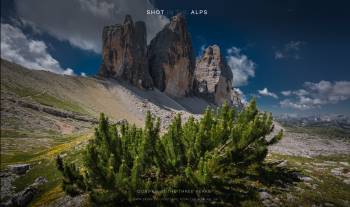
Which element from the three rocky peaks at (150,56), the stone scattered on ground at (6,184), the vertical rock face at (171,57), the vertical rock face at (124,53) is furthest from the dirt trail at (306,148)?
the vertical rock face at (171,57)

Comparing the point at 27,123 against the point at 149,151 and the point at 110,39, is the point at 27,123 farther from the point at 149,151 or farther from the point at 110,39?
the point at 110,39

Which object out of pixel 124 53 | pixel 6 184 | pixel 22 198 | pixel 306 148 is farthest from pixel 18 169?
pixel 124 53

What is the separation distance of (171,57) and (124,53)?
3647cm

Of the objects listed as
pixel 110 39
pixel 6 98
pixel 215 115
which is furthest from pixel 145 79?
pixel 215 115

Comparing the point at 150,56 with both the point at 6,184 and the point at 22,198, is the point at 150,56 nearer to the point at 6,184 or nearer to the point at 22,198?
the point at 6,184

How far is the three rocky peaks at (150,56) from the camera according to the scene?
513ft

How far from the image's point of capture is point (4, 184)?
1252 inches

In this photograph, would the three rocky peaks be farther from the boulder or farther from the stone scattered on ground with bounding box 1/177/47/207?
the stone scattered on ground with bounding box 1/177/47/207

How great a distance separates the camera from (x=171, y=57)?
586 feet

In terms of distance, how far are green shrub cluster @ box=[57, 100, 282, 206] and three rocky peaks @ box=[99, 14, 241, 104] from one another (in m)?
140

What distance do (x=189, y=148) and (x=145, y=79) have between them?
147809 millimetres

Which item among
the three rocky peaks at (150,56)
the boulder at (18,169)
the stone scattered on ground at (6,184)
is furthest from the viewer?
the three rocky peaks at (150,56)

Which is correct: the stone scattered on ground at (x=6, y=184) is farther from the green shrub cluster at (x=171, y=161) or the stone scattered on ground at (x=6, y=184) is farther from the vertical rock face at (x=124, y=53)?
the vertical rock face at (x=124, y=53)

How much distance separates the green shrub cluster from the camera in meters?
15.9
